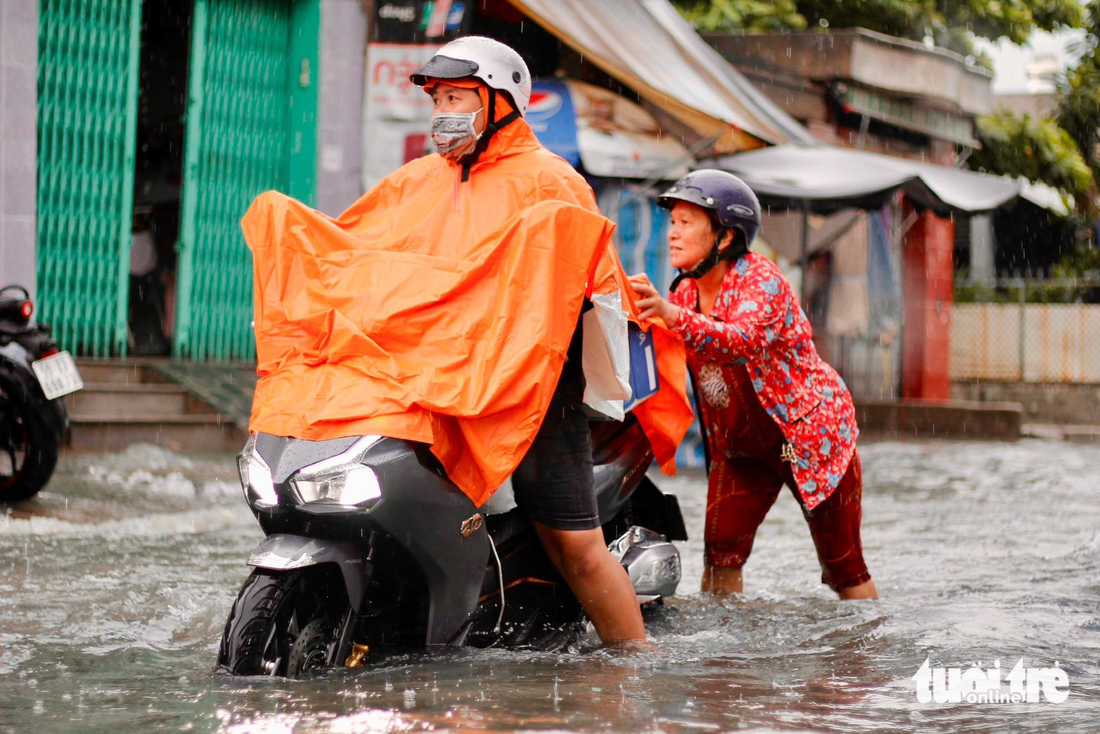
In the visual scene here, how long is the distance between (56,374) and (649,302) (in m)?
3.84

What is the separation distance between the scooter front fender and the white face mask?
1181 mm

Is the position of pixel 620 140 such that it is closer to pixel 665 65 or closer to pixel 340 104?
pixel 665 65

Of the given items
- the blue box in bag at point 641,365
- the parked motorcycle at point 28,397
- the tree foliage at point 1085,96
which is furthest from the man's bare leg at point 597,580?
the tree foliage at point 1085,96

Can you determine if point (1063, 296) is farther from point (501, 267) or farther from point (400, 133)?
point (501, 267)

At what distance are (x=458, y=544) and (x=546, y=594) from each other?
793mm

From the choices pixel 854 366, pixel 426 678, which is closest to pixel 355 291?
pixel 426 678

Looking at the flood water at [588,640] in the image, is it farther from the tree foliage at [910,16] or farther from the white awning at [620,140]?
the tree foliage at [910,16]

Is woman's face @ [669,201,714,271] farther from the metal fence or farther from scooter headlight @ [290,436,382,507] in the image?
the metal fence

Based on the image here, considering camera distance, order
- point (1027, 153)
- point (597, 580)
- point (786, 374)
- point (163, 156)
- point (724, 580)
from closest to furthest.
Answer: point (597, 580) < point (786, 374) < point (724, 580) < point (163, 156) < point (1027, 153)

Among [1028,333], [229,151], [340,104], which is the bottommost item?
[1028,333]

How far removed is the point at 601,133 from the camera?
1109 centimetres

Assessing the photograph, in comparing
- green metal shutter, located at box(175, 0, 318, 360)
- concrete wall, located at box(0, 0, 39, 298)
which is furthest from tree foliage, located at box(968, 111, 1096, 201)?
concrete wall, located at box(0, 0, 39, 298)

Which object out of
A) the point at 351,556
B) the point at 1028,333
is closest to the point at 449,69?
the point at 351,556

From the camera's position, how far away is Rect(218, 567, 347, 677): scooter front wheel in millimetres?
3244
